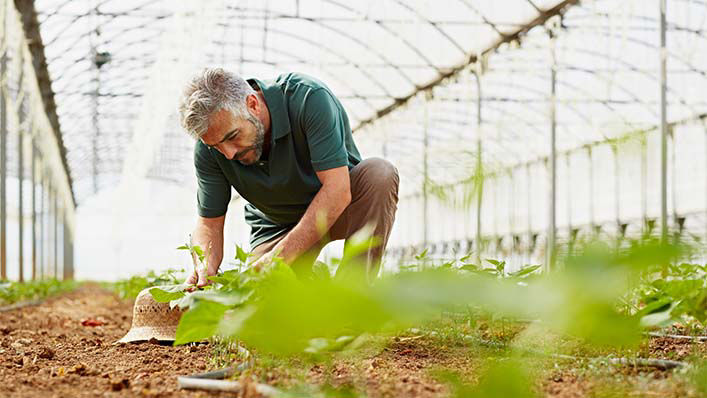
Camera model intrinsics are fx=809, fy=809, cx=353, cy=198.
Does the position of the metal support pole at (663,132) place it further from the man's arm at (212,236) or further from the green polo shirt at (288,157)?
the man's arm at (212,236)

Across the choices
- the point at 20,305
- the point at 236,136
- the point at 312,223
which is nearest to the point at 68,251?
the point at 20,305

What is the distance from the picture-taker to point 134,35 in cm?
1415

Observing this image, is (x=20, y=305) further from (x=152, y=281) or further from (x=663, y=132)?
(x=663, y=132)

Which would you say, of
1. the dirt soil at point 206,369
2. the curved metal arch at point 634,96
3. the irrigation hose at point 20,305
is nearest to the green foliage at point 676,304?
the dirt soil at point 206,369

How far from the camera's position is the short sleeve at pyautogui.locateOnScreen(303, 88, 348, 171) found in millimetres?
2762

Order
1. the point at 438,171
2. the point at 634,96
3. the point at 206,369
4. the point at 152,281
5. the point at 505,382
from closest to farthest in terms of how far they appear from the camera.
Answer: the point at 505,382 < the point at 438,171 < the point at 206,369 < the point at 152,281 < the point at 634,96

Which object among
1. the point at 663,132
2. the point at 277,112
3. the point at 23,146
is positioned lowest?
the point at 277,112

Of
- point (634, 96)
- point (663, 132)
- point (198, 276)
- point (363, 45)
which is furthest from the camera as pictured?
point (634, 96)

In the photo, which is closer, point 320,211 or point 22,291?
point 320,211

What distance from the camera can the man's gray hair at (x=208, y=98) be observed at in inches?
102

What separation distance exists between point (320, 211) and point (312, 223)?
5 centimetres

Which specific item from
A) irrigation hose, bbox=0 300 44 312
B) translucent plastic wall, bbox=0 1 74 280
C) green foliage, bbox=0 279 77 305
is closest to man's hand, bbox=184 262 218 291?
green foliage, bbox=0 279 77 305

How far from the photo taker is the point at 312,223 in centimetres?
253

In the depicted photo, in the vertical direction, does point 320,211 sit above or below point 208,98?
below
